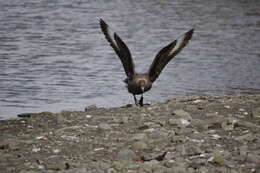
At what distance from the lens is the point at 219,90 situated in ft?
51.0

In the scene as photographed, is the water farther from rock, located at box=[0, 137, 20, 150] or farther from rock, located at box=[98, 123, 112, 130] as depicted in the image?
rock, located at box=[0, 137, 20, 150]

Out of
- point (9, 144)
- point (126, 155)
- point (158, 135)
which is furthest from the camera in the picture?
point (158, 135)

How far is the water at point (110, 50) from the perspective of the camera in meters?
14.7

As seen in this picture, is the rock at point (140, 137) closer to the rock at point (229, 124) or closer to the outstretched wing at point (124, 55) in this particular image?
the rock at point (229, 124)

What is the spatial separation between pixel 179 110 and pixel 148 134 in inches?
53.6

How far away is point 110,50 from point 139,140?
11.8m

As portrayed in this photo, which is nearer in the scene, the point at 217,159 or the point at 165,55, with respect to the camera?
the point at 217,159

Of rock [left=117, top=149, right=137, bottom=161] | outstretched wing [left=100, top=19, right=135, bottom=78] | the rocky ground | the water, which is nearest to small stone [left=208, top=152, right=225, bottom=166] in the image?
the rocky ground

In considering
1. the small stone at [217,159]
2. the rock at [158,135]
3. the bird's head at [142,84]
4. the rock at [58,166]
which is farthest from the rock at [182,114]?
the rock at [58,166]

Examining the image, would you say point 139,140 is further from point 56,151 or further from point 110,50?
point 110,50

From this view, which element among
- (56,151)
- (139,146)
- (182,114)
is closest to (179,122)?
(182,114)

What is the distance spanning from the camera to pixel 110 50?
65.5ft

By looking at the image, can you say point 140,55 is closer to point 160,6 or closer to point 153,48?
point 153,48

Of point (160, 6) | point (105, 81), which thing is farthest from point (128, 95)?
point (160, 6)
